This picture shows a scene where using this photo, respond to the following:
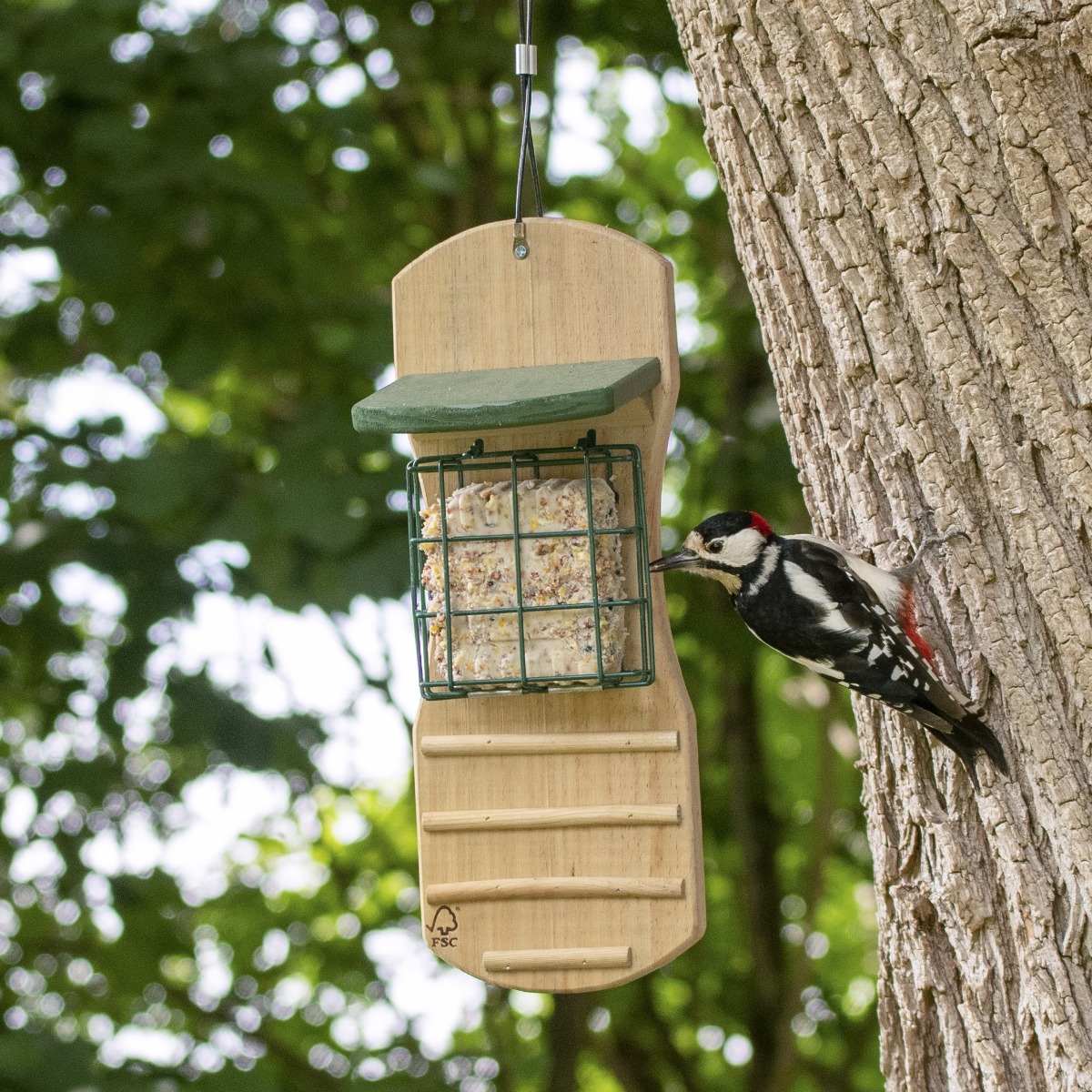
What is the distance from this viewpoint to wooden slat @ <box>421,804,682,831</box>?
2211 mm

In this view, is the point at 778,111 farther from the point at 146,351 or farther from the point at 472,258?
the point at 146,351

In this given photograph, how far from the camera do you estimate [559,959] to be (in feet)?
7.23

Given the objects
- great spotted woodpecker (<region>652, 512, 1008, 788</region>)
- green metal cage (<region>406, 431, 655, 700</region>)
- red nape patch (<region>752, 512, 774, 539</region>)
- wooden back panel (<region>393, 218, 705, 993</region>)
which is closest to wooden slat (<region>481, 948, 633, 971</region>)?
wooden back panel (<region>393, 218, 705, 993</region>)

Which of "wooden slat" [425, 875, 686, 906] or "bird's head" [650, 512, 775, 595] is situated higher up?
"bird's head" [650, 512, 775, 595]

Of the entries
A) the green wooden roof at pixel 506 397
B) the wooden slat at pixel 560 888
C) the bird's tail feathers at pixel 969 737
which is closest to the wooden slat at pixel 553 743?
the wooden slat at pixel 560 888

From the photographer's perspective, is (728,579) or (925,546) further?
(728,579)

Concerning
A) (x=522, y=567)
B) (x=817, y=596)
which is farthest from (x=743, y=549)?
(x=522, y=567)

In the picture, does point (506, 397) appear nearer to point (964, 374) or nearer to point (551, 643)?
point (551, 643)

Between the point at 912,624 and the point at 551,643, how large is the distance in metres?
0.58

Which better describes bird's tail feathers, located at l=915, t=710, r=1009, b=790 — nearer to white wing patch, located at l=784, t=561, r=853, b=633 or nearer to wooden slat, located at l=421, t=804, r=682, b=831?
white wing patch, located at l=784, t=561, r=853, b=633

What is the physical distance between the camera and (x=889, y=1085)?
91.3 inches

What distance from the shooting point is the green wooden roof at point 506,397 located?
196 centimetres

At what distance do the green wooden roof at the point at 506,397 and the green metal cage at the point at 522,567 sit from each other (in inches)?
5.8

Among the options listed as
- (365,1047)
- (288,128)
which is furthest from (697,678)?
(288,128)
